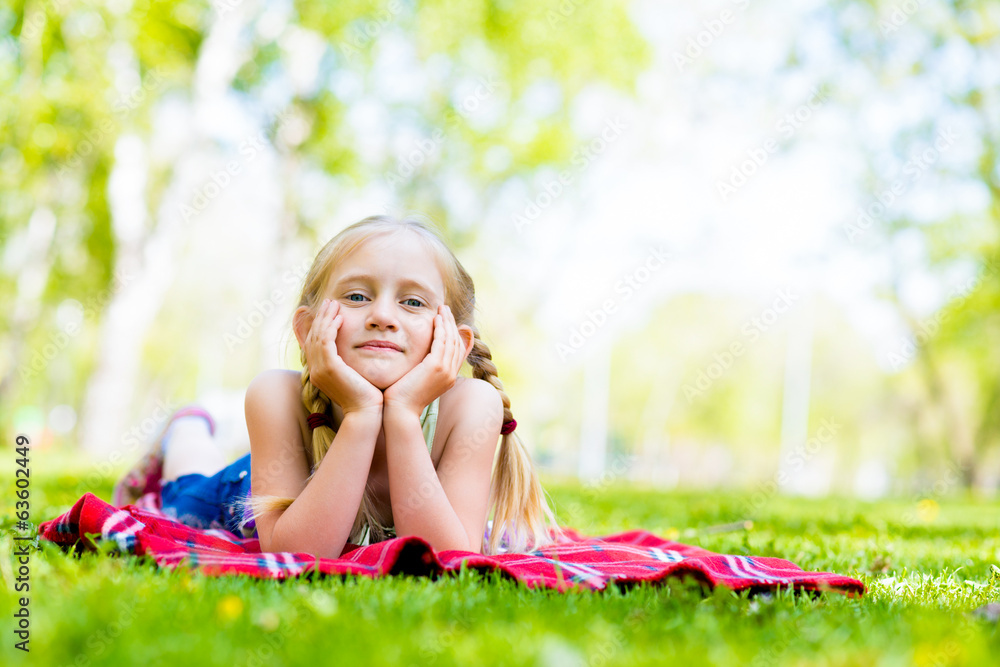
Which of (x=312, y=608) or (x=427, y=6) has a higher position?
(x=427, y=6)

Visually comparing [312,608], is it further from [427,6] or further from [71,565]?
[427,6]

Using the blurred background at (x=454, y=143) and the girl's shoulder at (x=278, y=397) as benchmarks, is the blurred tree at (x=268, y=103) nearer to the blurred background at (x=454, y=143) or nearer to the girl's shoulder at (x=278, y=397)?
the blurred background at (x=454, y=143)

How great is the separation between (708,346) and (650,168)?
899 inches

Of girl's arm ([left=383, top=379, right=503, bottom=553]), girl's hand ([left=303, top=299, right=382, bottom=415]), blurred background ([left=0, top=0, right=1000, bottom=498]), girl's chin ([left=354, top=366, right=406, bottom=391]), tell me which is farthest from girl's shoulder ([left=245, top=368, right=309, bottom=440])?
blurred background ([left=0, top=0, right=1000, bottom=498])

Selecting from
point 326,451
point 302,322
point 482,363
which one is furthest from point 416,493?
point 302,322

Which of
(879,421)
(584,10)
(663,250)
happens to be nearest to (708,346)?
(879,421)

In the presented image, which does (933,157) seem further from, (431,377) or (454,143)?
(431,377)

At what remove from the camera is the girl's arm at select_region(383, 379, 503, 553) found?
8.63 feet

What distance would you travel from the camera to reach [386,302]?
2.86 meters

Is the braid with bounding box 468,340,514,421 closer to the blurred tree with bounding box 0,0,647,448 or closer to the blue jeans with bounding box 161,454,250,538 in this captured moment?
the blue jeans with bounding box 161,454,250,538

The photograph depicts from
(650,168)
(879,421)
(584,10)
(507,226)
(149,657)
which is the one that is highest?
(584,10)

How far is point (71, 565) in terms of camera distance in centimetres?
206

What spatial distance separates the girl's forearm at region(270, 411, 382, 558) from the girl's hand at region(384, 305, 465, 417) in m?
0.17

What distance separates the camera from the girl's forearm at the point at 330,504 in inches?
101
